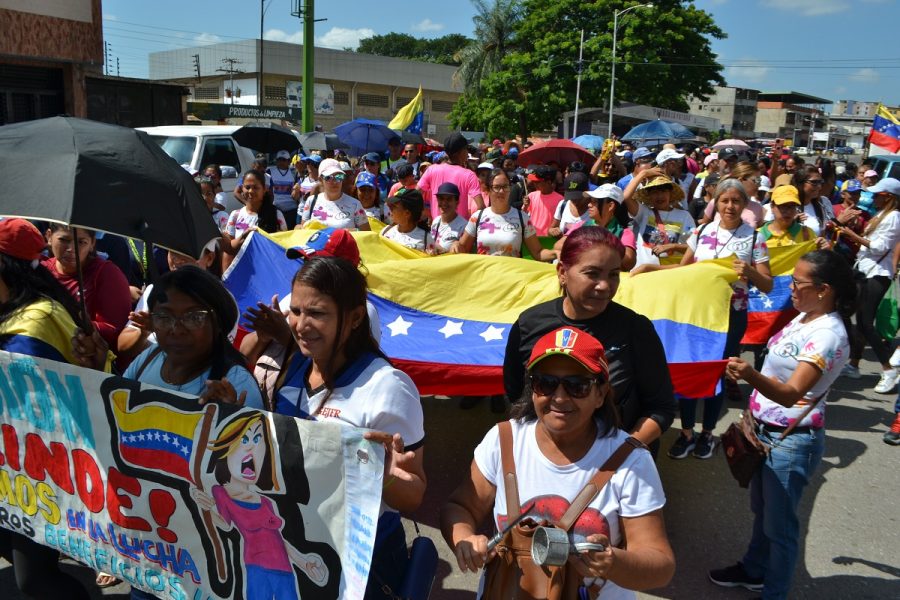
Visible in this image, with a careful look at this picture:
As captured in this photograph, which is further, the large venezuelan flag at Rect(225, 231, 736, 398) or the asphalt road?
the large venezuelan flag at Rect(225, 231, 736, 398)

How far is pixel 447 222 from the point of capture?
6445 millimetres

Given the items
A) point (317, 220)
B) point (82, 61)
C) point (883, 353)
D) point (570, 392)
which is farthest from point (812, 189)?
point (82, 61)

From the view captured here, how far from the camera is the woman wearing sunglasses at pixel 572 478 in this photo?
6.66ft

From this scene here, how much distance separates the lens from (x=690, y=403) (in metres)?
5.34

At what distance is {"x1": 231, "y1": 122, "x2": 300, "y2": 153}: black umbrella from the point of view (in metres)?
14.8

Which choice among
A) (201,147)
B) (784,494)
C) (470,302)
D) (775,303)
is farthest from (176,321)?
(201,147)

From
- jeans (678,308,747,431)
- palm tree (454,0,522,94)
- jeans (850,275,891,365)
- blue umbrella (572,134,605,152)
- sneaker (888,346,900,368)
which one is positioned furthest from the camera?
palm tree (454,0,522,94)

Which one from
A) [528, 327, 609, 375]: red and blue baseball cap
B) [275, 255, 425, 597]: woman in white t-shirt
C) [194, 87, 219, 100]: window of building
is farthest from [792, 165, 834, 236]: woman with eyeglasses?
[194, 87, 219, 100]: window of building

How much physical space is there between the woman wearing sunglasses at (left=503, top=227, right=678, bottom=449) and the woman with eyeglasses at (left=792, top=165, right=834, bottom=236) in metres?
5.29

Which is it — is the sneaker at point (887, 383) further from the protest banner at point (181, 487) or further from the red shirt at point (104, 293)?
the red shirt at point (104, 293)

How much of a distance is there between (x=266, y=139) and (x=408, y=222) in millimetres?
10113

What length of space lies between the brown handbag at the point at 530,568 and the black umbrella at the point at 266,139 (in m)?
13.7

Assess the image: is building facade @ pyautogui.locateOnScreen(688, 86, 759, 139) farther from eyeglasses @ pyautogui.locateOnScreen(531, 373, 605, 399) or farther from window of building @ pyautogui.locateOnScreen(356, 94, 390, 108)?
eyeglasses @ pyautogui.locateOnScreen(531, 373, 605, 399)

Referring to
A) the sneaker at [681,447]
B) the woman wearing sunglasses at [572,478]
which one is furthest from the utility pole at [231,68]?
the woman wearing sunglasses at [572,478]
